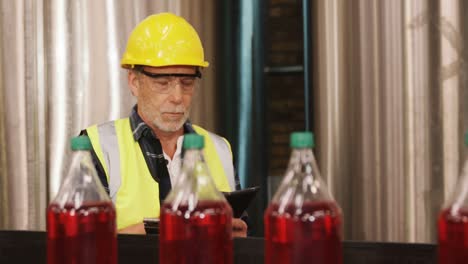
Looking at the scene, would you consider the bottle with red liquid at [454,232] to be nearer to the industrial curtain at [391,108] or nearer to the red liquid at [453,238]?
the red liquid at [453,238]

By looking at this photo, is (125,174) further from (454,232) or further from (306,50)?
(454,232)

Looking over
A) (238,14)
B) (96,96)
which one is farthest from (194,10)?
(96,96)

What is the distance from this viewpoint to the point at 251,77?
2799 mm

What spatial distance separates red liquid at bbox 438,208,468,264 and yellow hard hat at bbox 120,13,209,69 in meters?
1.33

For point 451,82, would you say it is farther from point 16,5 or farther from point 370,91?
point 16,5

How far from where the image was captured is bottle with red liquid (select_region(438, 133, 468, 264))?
94cm

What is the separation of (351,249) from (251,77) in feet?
5.63

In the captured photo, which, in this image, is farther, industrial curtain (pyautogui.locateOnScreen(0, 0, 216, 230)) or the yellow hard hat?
industrial curtain (pyautogui.locateOnScreen(0, 0, 216, 230))

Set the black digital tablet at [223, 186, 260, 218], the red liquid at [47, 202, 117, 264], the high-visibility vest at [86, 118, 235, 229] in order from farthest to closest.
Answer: the high-visibility vest at [86, 118, 235, 229] < the black digital tablet at [223, 186, 260, 218] < the red liquid at [47, 202, 117, 264]

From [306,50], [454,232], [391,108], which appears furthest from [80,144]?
[306,50]

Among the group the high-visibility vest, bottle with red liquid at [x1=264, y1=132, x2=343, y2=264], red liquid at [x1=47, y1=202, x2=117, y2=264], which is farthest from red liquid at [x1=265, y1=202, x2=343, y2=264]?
the high-visibility vest

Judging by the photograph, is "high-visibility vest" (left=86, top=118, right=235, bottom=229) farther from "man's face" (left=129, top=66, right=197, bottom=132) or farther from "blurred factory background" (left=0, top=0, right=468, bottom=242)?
"blurred factory background" (left=0, top=0, right=468, bottom=242)

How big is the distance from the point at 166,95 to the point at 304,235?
1.29m

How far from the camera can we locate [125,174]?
2.20 metres
